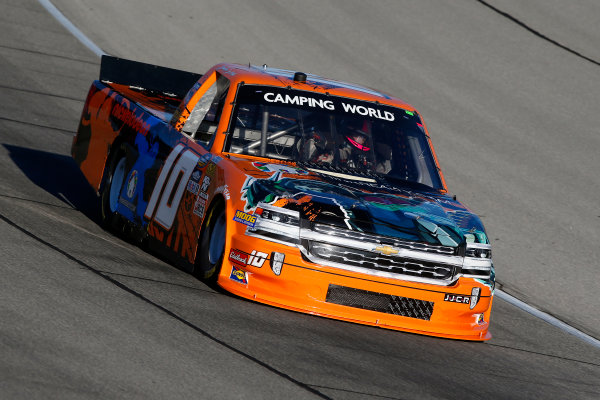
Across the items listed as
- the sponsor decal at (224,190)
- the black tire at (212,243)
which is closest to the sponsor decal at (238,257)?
the black tire at (212,243)

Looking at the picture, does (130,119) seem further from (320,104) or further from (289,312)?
(289,312)

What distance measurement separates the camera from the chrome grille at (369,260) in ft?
24.8

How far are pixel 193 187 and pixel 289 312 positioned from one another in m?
1.35

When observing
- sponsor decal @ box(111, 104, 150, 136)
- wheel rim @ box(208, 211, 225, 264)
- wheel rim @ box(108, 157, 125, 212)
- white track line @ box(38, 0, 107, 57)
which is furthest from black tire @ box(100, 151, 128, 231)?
white track line @ box(38, 0, 107, 57)

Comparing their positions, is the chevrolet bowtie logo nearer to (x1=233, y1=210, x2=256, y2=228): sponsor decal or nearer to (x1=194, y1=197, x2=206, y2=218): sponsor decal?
(x1=233, y1=210, x2=256, y2=228): sponsor decal

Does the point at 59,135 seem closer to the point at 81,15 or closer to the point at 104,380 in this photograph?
the point at 81,15

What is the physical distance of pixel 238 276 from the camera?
7742mm

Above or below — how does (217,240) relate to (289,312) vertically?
above

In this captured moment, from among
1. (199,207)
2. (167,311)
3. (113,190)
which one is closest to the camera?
(167,311)

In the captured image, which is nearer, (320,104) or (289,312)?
(289,312)

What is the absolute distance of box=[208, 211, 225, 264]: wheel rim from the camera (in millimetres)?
7996

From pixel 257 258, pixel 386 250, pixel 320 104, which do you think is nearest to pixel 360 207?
pixel 386 250

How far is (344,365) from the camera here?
664 cm

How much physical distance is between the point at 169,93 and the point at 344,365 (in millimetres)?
5618
